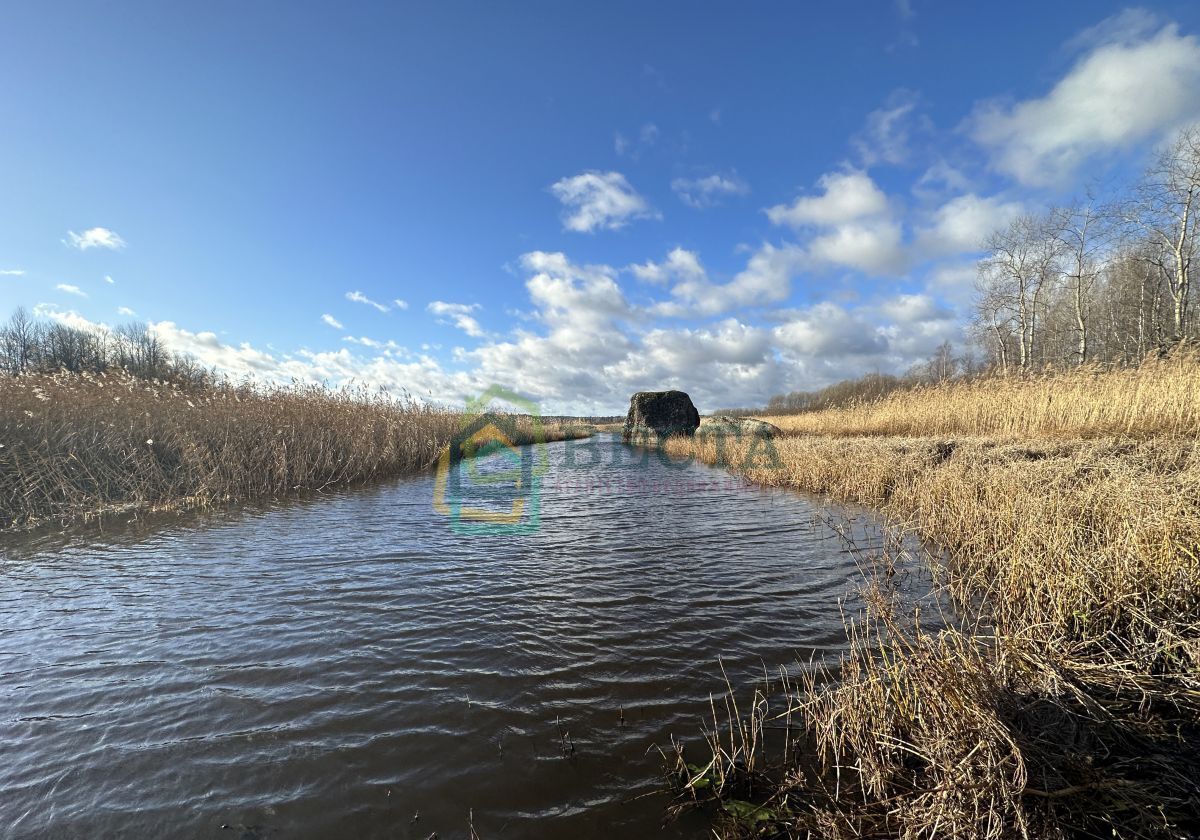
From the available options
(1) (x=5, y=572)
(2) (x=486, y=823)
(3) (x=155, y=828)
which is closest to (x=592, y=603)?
(2) (x=486, y=823)

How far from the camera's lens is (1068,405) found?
1034cm

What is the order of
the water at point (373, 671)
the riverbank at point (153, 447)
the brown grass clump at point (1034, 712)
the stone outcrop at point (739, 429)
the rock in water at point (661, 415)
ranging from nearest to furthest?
the brown grass clump at point (1034, 712) < the water at point (373, 671) < the riverbank at point (153, 447) < the stone outcrop at point (739, 429) < the rock in water at point (661, 415)

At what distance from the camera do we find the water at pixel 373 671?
2291mm

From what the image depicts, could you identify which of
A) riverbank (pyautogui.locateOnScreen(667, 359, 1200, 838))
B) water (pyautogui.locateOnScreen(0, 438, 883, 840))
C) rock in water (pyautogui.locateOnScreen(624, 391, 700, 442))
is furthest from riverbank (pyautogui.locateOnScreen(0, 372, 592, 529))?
rock in water (pyautogui.locateOnScreen(624, 391, 700, 442))

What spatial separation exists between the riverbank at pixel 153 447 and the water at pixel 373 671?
80.2 inches

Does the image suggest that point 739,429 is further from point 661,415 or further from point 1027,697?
point 1027,697

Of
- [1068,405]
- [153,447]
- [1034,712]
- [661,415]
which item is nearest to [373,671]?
[1034,712]

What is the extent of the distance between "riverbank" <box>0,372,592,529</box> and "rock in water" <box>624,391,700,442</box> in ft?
63.7

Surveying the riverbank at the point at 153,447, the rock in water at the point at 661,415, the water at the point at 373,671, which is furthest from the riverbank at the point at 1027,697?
the rock in water at the point at 661,415

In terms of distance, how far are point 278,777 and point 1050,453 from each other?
1097 centimetres

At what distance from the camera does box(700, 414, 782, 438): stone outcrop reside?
2135 centimetres

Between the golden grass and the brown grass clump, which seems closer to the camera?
the brown grass clump

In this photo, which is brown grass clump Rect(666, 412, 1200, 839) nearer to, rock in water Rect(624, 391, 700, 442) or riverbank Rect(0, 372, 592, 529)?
riverbank Rect(0, 372, 592, 529)

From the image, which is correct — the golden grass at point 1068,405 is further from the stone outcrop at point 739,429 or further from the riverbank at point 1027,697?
the stone outcrop at point 739,429
